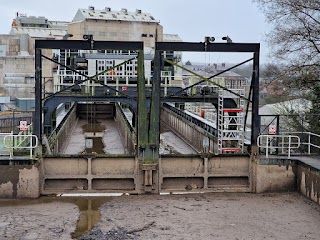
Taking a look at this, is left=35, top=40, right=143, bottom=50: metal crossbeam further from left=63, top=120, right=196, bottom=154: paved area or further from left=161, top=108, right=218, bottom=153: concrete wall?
left=63, top=120, right=196, bottom=154: paved area

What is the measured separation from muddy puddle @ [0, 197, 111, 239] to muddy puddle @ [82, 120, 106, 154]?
39.5ft

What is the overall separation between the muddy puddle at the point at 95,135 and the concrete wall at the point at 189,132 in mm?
5654

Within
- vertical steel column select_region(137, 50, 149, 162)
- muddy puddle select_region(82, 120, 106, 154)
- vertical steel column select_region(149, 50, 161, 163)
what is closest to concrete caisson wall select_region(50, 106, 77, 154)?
muddy puddle select_region(82, 120, 106, 154)

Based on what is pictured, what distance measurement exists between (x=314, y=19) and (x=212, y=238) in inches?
505

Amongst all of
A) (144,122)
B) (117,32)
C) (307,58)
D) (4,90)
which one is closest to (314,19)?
(307,58)

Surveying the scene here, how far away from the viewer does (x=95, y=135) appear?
105ft

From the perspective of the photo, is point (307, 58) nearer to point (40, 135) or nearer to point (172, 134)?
point (40, 135)

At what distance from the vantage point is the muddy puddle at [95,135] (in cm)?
2655

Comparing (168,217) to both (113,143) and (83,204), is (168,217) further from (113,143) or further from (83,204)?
(113,143)

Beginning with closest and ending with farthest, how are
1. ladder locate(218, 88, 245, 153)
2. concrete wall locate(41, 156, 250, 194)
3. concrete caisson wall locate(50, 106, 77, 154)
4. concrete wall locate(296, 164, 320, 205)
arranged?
concrete wall locate(296, 164, 320, 205) < concrete wall locate(41, 156, 250, 194) < ladder locate(218, 88, 245, 153) < concrete caisson wall locate(50, 106, 77, 154)

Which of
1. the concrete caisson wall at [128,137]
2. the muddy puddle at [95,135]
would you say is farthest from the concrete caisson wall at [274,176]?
the muddy puddle at [95,135]

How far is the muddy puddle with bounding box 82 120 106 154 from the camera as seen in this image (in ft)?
87.1

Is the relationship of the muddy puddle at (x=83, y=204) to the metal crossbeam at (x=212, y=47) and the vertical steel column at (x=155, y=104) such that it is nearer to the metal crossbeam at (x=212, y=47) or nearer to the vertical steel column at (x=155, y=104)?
the vertical steel column at (x=155, y=104)

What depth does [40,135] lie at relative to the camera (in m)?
13.7
